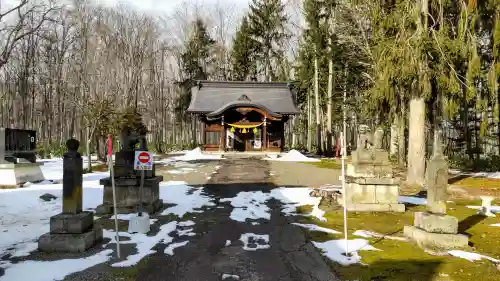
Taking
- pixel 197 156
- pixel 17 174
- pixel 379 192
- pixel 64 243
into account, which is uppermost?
pixel 17 174

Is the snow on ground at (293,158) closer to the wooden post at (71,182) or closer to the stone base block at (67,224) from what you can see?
the wooden post at (71,182)

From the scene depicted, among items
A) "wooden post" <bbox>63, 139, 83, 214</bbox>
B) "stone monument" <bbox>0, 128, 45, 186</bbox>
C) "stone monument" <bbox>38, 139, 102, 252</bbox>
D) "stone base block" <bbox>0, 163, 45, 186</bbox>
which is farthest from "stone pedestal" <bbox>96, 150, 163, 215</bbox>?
"stone monument" <bbox>0, 128, 45, 186</bbox>

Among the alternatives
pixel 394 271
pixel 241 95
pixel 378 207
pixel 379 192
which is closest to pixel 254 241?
pixel 394 271

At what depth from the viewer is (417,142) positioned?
40.3 ft

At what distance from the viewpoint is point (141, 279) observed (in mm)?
4555

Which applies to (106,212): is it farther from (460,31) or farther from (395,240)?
(460,31)

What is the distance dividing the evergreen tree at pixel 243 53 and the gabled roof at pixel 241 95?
927 cm

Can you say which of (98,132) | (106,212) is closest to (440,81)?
(106,212)

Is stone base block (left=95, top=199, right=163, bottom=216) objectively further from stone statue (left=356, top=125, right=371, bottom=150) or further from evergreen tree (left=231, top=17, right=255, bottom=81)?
evergreen tree (left=231, top=17, right=255, bottom=81)

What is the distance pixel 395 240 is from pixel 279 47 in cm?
3910

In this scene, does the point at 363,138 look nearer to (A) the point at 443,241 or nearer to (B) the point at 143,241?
(A) the point at 443,241

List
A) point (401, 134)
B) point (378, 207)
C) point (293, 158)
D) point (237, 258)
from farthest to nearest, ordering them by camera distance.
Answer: point (293, 158)
point (401, 134)
point (378, 207)
point (237, 258)

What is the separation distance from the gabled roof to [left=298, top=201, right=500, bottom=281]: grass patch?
21.6m

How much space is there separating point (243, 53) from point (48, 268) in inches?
1513
